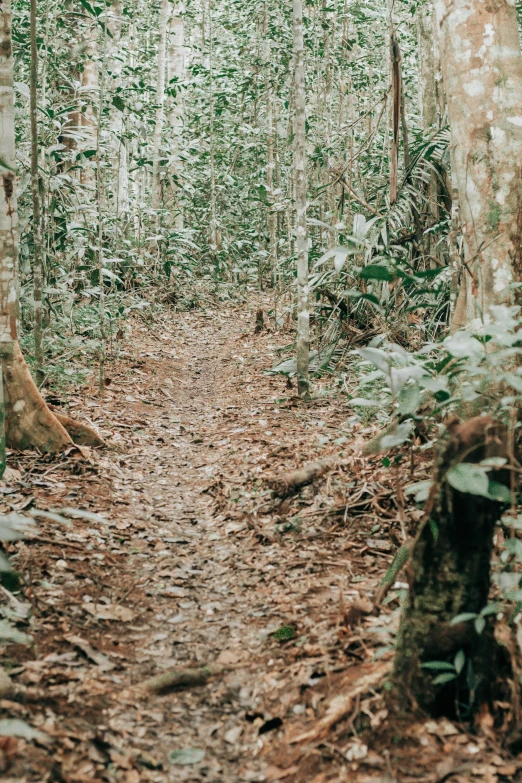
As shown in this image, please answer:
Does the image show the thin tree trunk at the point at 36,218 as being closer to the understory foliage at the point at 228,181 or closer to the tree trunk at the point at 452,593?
the understory foliage at the point at 228,181

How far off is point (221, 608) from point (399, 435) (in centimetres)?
161

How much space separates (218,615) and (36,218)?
4.37 meters

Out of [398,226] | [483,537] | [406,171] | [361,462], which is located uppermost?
[406,171]

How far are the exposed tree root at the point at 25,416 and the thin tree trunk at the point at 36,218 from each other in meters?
1.23

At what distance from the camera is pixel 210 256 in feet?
54.9

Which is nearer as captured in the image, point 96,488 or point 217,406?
point 96,488

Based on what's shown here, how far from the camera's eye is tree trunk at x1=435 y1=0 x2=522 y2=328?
402cm

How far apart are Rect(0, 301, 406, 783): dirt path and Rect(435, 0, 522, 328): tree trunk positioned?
1.55m

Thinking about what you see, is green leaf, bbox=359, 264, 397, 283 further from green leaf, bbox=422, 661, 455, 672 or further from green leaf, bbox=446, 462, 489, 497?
green leaf, bbox=422, 661, 455, 672

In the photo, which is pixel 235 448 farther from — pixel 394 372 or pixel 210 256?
pixel 210 256

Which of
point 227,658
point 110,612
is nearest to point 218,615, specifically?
point 227,658

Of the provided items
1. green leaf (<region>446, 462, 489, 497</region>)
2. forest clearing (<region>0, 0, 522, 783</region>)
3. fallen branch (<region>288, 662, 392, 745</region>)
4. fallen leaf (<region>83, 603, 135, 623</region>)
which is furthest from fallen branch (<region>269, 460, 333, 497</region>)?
green leaf (<region>446, 462, 489, 497</region>)

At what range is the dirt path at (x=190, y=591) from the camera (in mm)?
2551

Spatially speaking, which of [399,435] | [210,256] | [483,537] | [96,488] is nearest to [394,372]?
[399,435]
